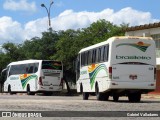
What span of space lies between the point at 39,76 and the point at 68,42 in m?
10.6

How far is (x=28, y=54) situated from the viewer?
217 ft

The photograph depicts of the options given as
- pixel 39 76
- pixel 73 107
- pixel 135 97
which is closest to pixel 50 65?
pixel 39 76

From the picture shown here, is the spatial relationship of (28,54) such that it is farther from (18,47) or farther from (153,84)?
(153,84)

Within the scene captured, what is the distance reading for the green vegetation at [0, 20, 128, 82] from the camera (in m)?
54.0

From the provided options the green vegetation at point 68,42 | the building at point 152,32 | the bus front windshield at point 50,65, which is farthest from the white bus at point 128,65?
the green vegetation at point 68,42

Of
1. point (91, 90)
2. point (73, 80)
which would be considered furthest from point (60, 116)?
point (73, 80)

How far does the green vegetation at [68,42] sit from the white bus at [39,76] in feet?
20.4

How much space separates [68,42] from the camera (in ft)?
180

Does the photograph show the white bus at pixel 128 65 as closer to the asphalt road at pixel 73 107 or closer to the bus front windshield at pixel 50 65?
the asphalt road at pixel 73 107

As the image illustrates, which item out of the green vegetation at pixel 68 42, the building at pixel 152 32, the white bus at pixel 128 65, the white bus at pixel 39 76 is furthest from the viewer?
the green vegetation at pixel 68 42

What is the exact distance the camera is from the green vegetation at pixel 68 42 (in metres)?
54.0

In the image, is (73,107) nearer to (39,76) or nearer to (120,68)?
(120,68)

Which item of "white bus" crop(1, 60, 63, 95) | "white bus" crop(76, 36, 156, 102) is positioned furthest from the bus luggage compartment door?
"white bus" crop(1, 60, 63, 95)

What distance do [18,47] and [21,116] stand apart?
58283 millimetres
